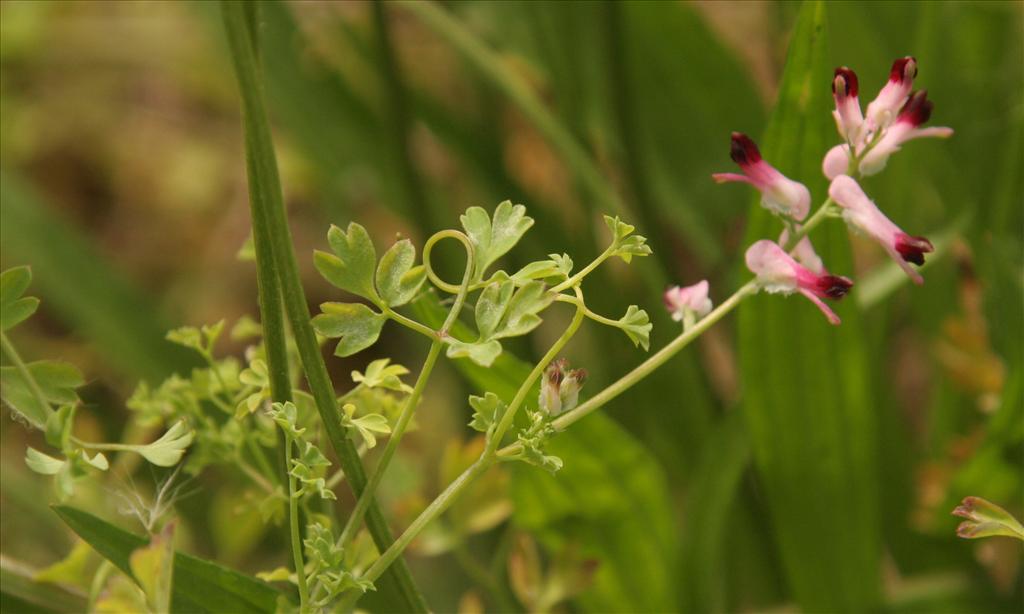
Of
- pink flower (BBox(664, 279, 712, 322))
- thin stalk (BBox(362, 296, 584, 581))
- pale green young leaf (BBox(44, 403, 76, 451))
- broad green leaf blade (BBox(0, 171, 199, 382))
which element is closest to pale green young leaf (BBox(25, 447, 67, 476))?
pale green young leaf (BBox(44, 403, 76, 451))

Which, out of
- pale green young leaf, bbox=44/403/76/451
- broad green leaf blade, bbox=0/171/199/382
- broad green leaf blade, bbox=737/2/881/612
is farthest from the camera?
broad green leaf blade, bbox=0/171/199/382

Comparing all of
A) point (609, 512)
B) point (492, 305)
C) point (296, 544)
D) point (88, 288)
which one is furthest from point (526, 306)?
point (88, 288)

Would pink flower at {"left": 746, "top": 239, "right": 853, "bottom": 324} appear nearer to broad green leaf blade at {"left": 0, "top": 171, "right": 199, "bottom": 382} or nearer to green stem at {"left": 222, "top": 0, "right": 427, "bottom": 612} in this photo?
green stem at {"left": 222, "top": 0, "right": 427, "bottom": 612}

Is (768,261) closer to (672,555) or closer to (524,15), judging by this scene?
(672,555)

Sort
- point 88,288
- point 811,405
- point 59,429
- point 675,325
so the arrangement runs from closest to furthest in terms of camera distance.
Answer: point 59,429 < point 811,405 < point 675,325 < point 88,288

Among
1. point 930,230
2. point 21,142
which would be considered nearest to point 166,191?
point 21,142

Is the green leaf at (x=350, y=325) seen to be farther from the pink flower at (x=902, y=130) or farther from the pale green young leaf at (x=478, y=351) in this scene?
the pink flower at (x=902, y=130)

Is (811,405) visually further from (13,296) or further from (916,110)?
(13,296)
